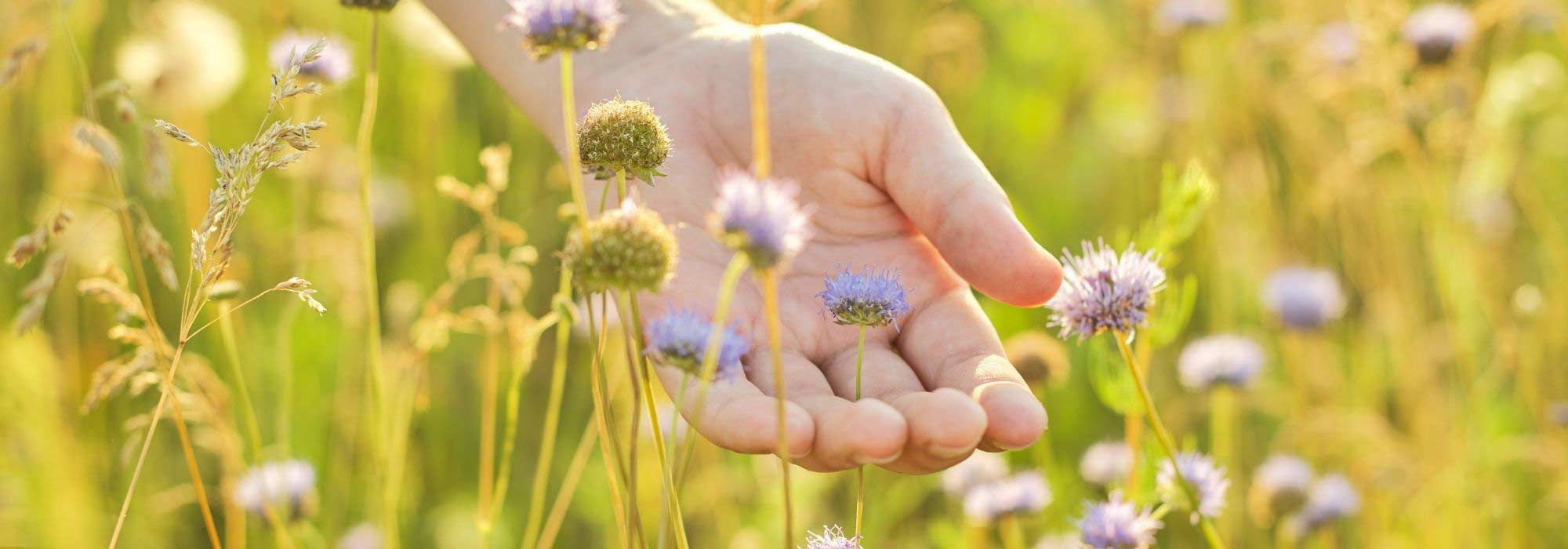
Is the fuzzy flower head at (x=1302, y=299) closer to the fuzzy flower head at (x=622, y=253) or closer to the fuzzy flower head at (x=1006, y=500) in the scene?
the fuzzy flower head at (x=1006, y=500)

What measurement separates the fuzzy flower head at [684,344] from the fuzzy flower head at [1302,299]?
1751 mm

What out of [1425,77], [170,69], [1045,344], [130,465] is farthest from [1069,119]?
[130,465]

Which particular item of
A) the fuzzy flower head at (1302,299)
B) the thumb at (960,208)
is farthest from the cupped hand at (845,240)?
the fuzzy flower head at (1302,299)

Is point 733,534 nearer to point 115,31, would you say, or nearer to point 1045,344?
point 1045,344

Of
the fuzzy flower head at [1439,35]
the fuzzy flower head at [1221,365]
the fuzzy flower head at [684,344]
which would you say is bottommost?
the fuzzy flower head at [684,344]

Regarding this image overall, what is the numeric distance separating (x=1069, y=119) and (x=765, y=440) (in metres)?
2.71

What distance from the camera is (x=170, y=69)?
7.89ft

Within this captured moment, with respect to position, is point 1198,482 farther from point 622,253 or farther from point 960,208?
point 622,253

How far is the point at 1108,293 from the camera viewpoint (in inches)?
44.4

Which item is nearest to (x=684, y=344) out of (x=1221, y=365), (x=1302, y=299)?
(x=1221, y=365)

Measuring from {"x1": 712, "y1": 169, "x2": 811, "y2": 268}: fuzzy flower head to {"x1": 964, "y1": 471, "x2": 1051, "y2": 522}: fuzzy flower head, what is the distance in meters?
0.96

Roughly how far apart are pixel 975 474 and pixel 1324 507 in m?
0.56

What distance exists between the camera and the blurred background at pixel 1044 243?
2.08 m

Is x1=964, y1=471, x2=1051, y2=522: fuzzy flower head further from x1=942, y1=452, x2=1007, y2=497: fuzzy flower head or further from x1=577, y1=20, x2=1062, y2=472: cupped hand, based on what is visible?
x1=577, y1=20, x2=1062, y2=472: cupped hand
